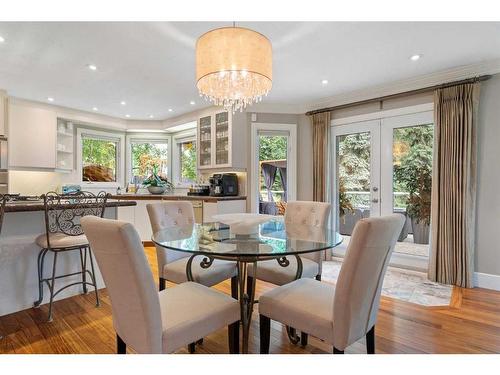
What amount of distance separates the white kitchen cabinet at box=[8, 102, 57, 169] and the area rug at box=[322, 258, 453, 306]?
4312 millimetres

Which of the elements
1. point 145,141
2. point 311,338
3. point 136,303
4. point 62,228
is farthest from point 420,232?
point 145,141

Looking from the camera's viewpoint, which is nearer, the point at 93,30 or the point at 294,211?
the point at 93,30

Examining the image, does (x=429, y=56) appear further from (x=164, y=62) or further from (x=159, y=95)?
(x=159, y=95)

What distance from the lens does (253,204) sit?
14.4 ft

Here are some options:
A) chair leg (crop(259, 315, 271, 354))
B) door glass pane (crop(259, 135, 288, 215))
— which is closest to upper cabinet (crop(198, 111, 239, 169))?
door glass pane (crop(259, 135, 288, 215))

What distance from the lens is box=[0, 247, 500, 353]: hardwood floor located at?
1.87 m

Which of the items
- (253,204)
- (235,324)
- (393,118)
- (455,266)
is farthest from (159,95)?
(455,266)

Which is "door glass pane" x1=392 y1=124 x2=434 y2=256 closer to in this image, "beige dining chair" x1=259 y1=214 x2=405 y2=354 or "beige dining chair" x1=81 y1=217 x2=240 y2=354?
"beige dining chair" x1=259 y1=214 x2=405 y2=354

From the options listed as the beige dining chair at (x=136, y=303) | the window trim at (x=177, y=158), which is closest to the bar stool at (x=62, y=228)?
the beige dining chair at (x=136, y=303)

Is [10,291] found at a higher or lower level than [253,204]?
lower
